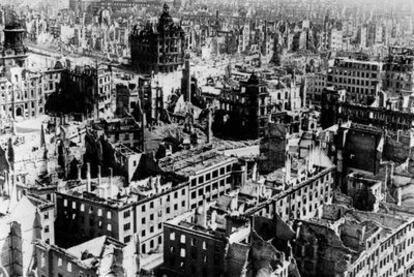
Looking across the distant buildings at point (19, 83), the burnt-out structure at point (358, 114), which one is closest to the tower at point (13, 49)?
the distant buildings at point (19, 83)

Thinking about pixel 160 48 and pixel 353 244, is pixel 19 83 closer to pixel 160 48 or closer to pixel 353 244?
pixel 160 48

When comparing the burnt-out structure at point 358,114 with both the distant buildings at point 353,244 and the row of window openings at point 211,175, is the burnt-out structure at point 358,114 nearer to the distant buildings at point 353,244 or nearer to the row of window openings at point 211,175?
the row of window openings at point 211,175

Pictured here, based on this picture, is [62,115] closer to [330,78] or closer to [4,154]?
→ [4,154]

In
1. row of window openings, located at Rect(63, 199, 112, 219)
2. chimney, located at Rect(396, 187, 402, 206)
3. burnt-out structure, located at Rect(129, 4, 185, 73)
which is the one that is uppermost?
burnt-out structure, located at Rect(129, 4, 185, 73)

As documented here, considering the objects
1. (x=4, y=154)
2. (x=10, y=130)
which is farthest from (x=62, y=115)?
(x=4, y=154)

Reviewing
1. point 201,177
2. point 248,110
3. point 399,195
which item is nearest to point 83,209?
point 201,177

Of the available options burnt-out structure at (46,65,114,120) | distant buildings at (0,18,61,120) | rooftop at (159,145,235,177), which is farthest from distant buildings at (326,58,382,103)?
rooftop at (159,145,235,177)

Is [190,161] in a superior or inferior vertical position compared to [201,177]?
superior

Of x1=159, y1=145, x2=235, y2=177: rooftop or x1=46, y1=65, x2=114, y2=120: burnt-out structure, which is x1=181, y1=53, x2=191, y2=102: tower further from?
x1=159, y1=145, x2=235, y2=177: rooftop
